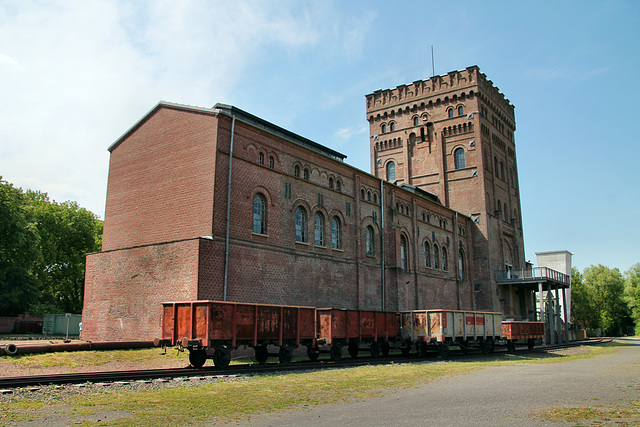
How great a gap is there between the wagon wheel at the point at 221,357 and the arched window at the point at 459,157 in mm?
34531

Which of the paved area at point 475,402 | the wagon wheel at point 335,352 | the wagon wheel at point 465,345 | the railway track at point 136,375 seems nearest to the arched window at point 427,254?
the wagon wheel at point 465,345

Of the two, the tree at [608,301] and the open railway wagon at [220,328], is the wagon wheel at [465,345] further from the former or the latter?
the tree at [608,301]

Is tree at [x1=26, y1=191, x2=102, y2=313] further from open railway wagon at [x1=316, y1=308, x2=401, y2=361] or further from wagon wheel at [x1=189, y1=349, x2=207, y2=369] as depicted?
wagon wheel at [x1=189, y1=349, x2=207, y2=369]

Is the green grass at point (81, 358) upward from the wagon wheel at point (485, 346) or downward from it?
upward

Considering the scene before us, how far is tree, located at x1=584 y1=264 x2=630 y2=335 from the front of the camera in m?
71.6

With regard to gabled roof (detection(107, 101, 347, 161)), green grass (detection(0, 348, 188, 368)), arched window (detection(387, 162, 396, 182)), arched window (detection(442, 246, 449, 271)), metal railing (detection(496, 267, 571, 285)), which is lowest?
→ green grass (detection(0, 348, 188, 368))

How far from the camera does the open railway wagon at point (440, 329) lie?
843 inches

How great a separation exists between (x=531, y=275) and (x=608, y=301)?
41855 mm

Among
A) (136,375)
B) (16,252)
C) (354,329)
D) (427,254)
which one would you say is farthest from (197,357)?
(16,252)

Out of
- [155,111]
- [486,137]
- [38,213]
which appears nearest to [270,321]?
[155,111]

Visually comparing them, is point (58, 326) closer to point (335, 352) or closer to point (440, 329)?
point (335, 352)

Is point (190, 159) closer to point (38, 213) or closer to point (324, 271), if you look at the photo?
point (324, 271)

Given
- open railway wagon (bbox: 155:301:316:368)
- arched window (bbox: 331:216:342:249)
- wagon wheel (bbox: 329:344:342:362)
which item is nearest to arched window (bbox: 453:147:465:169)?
arched window (bbox: 331:216:342:249)

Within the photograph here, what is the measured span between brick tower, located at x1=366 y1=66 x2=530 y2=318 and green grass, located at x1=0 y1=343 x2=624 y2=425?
105 ft
